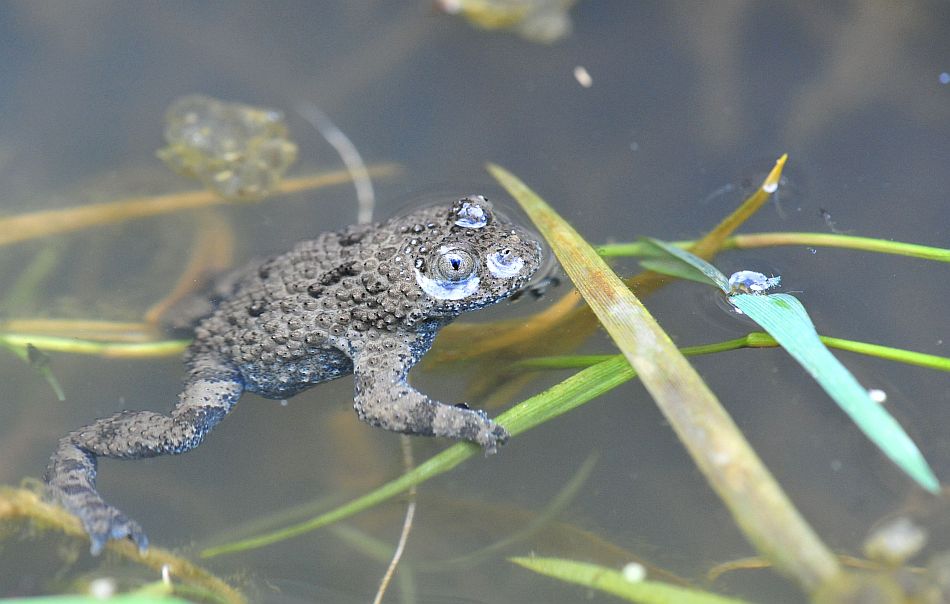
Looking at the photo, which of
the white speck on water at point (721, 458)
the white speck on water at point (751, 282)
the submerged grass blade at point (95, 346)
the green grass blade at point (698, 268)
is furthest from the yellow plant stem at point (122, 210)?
the white speck on water at point (721, 458)

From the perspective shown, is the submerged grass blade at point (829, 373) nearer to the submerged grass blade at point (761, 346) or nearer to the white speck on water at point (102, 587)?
the submerged grass blade at point (761, 346)

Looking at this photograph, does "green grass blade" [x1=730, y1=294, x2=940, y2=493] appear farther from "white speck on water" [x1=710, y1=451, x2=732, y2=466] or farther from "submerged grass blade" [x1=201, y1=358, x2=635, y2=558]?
"submerged grass blade" [x1=201, y1=358, x2=635, y2=558]

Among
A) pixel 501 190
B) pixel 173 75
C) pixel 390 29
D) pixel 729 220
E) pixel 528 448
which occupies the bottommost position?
pixel 528 448

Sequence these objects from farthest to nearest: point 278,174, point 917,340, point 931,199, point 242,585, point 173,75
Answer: point 173,75, point 278,174, point 931,199, point 917,340, point 242,585

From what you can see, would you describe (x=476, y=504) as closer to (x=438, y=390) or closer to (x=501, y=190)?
(x=438, y=390)

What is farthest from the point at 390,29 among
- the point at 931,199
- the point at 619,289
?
the point at 931,199
